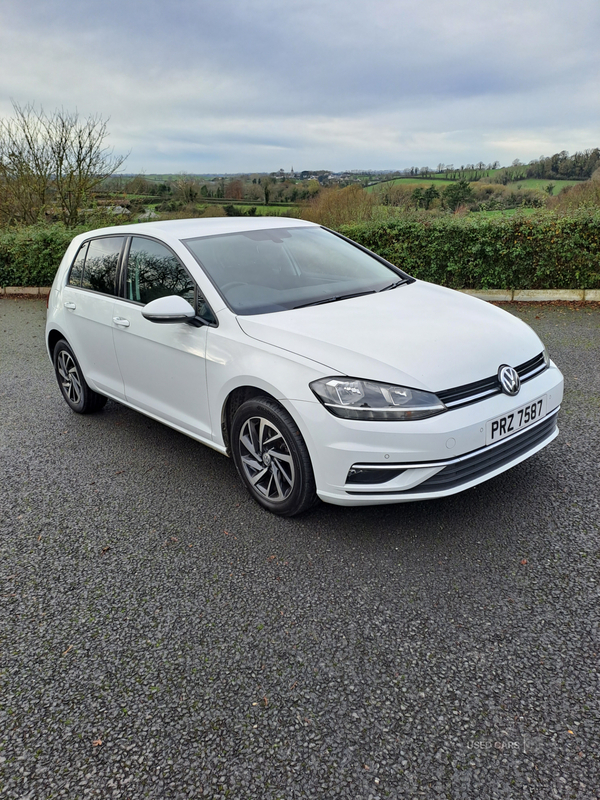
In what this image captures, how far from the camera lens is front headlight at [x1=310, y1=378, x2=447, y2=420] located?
2.79 meters

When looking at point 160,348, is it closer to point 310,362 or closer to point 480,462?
point 310,362

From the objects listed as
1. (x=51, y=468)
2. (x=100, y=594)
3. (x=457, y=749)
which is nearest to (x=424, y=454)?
(x=457, y=749)

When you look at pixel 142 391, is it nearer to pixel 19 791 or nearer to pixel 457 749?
pixel 19 791


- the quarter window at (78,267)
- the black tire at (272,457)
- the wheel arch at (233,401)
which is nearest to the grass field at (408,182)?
the quarter window at (78,267)

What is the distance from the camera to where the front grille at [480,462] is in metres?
2.85

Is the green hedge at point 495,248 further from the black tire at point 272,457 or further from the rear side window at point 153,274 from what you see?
the black tire at point 272,457

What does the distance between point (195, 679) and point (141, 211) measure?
17698mm

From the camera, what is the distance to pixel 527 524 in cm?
320

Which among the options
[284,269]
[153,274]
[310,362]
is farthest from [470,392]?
A: [153,274]

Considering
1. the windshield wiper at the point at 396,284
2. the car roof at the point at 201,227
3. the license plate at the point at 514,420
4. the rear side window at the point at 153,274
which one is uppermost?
the car roof at the point at 201,227

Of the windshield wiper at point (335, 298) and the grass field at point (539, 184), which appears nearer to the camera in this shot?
the windshield wiper at point (335, 298)

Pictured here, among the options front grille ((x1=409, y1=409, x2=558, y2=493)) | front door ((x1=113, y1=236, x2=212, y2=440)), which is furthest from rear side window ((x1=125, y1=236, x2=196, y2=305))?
front grille ((x1=409, y1=409, x2=558, y2=493))

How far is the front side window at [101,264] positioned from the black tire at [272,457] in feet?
6.13

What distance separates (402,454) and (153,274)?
2.29 meters
